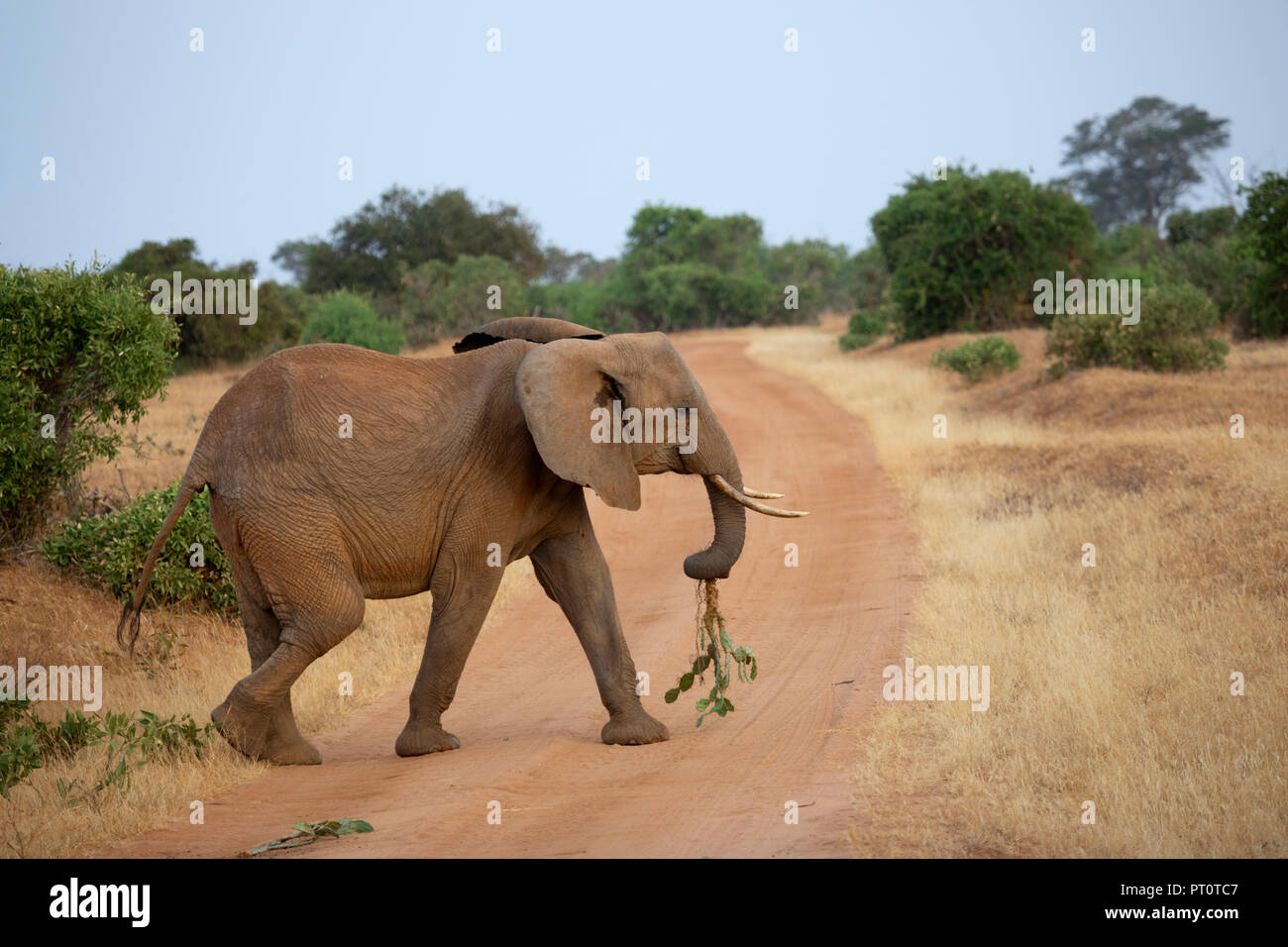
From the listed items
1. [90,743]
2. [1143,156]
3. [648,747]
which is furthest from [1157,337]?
[1143,156]

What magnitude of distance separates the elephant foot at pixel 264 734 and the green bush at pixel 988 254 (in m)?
29.3

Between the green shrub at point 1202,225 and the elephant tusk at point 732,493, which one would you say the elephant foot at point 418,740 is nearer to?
the elephant tusk at point 732,493

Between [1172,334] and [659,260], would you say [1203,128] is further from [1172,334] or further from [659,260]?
[1172,334]

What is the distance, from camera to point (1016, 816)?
5.91m

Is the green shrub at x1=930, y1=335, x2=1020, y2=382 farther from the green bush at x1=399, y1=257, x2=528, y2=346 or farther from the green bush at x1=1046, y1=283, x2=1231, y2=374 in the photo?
the green bush at x1=399, y1=257, x2=528, y2=346

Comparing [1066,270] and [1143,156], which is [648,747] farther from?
[1143,156]

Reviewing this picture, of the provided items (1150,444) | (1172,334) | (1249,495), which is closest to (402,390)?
(1249,495)

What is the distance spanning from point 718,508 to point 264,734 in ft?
10.5

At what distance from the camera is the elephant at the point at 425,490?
7.36 meters

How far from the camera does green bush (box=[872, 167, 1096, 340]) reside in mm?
34312
